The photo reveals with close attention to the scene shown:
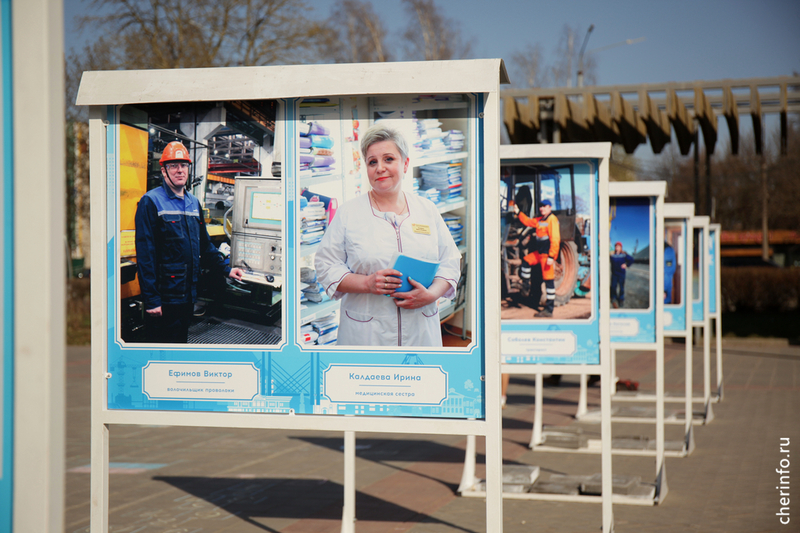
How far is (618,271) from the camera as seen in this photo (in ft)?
27.3

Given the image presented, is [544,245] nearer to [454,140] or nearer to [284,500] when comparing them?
[454,140]

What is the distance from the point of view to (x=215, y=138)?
359cm

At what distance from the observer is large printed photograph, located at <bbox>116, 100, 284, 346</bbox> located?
354 centimetres

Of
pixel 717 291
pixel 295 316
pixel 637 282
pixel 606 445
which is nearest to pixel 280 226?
pixel 295 316

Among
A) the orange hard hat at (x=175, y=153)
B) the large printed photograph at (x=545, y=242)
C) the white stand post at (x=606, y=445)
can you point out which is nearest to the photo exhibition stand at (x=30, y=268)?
the orange hard hat at (x=175, y=153)

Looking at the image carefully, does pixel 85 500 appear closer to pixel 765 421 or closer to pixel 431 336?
pixel 431 336

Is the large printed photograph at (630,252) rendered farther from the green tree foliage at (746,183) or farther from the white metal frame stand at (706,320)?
the green tree foliage at (746,183)

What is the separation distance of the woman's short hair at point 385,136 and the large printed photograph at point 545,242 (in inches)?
98.4

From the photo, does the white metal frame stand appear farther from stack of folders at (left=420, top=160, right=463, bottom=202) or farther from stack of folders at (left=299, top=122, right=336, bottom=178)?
stack of folders at (left=299, top=122, right=336, bottom=178)

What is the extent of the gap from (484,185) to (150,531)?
12.1ft

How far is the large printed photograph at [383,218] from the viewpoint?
3.38 metres

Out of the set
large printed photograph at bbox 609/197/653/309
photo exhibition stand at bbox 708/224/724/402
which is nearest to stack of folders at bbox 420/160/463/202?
large printed photograph at bbox 609/197/653/309
